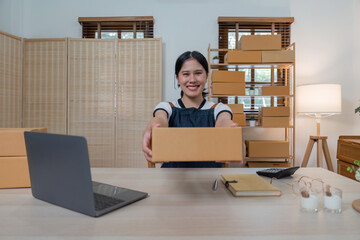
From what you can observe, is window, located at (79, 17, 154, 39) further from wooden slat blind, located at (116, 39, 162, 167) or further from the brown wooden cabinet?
the brown wooden cabinet

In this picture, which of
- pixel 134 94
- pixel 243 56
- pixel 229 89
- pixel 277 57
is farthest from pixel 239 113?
pixel 134 94

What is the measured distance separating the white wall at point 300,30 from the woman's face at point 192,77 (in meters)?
1.89

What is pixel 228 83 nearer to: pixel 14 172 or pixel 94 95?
pixel 94 95

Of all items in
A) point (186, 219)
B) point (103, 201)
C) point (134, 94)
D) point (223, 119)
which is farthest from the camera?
point (134, 94)

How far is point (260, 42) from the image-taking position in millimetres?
2889

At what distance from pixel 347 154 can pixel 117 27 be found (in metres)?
3.30

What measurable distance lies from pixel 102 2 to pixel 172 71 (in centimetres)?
137

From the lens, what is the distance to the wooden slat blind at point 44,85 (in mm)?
3111

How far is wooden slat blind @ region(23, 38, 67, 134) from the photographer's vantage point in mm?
3111

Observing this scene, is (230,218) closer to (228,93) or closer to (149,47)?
(228,93)

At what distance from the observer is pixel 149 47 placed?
3.09 meters

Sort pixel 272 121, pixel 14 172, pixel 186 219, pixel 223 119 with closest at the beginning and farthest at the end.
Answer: pixel 186 219, pixel 14 172, pixel 223 119, pixel 272 121

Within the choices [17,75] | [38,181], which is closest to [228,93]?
[38,181]

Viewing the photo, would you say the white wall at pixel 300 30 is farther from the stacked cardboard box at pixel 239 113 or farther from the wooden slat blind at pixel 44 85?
the stacked cardboard box at pixel 239 113
